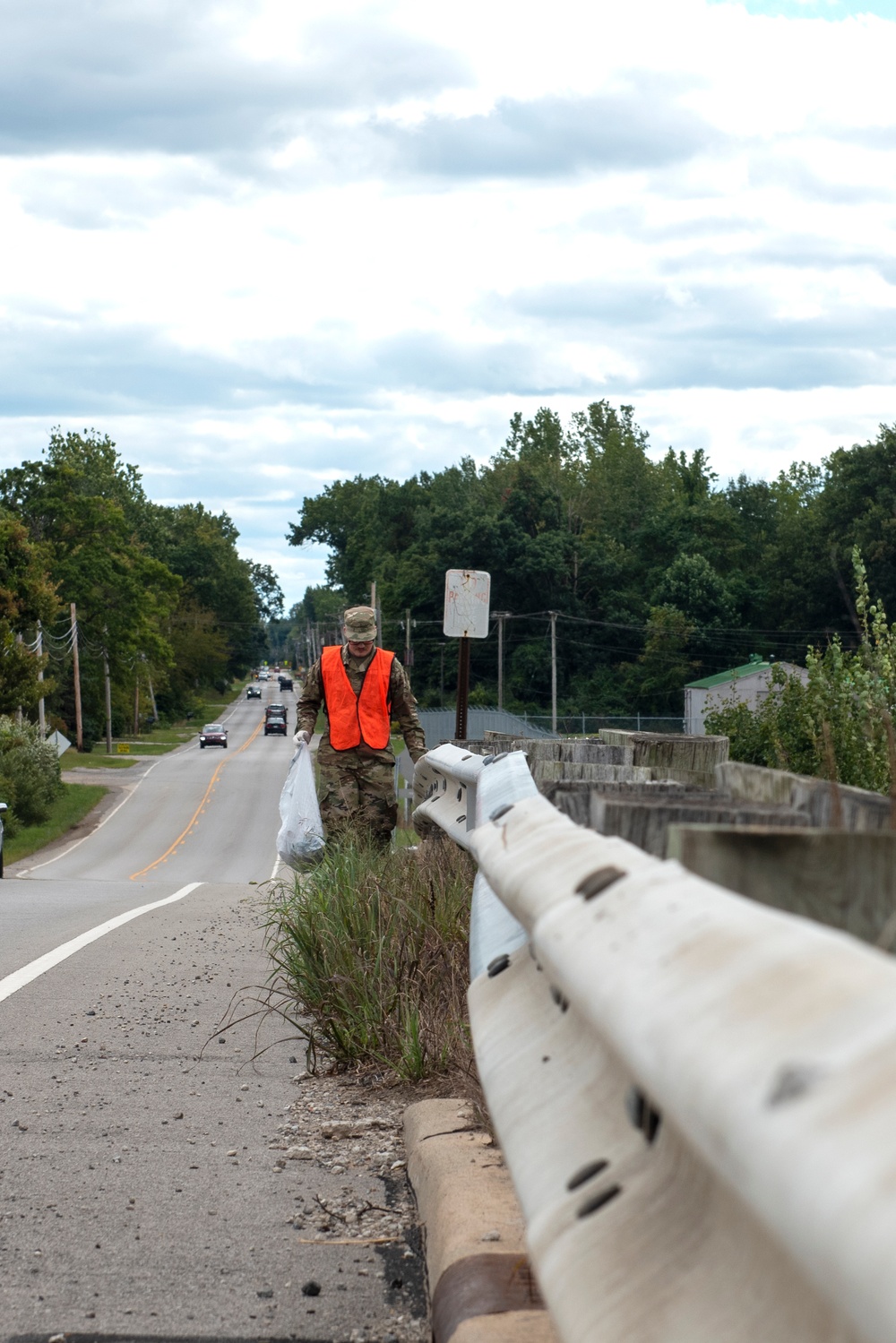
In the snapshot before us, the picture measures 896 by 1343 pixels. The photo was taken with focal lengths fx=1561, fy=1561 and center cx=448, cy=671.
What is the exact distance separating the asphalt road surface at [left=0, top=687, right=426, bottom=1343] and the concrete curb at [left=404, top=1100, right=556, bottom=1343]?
7.3 inches

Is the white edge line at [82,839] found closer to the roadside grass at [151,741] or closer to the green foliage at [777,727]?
the roadside grass at [151,741]

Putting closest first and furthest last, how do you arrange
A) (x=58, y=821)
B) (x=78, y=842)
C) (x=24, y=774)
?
1. (x=78, y=842)
2. (x=24, y=774)
3. (x=58, y=821)

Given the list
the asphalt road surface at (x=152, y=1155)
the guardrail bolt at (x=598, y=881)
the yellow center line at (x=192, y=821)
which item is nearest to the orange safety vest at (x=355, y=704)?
the asphalt road surface at (x=152, y=1155)

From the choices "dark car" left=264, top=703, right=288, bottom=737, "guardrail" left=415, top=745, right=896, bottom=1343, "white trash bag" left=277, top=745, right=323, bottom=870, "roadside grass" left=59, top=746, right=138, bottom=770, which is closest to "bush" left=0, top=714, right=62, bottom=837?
"roadside grass" left=59, top=746, right=138, bottom=770

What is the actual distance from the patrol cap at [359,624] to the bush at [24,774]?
35.0 meters

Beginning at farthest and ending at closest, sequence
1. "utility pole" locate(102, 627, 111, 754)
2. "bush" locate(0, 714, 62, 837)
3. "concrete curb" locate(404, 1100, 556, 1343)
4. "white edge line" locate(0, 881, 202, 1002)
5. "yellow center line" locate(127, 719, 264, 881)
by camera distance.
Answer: "utility pole" locate(102, 627, 111, 754), "bush" locate(0, 714, 62, 837), "yellow center line" locate(127, 719, 264, 881), "white edge line" locate(0, 881, 202, 1002), "concrete curb" locate(404, 1100, 556, 1343)

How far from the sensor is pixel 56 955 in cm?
815

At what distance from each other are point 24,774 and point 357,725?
3916 cm

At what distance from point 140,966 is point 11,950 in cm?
108

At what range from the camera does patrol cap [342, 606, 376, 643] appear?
9.67 meters

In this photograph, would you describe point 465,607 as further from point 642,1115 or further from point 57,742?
point 57,742

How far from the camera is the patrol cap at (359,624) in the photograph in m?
9.67

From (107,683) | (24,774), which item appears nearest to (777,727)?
(24,774)

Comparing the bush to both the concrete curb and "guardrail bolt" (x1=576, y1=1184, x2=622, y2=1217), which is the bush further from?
"guardrail bolt" (x1=576, y1=1184, x2=622, y2=1217)
